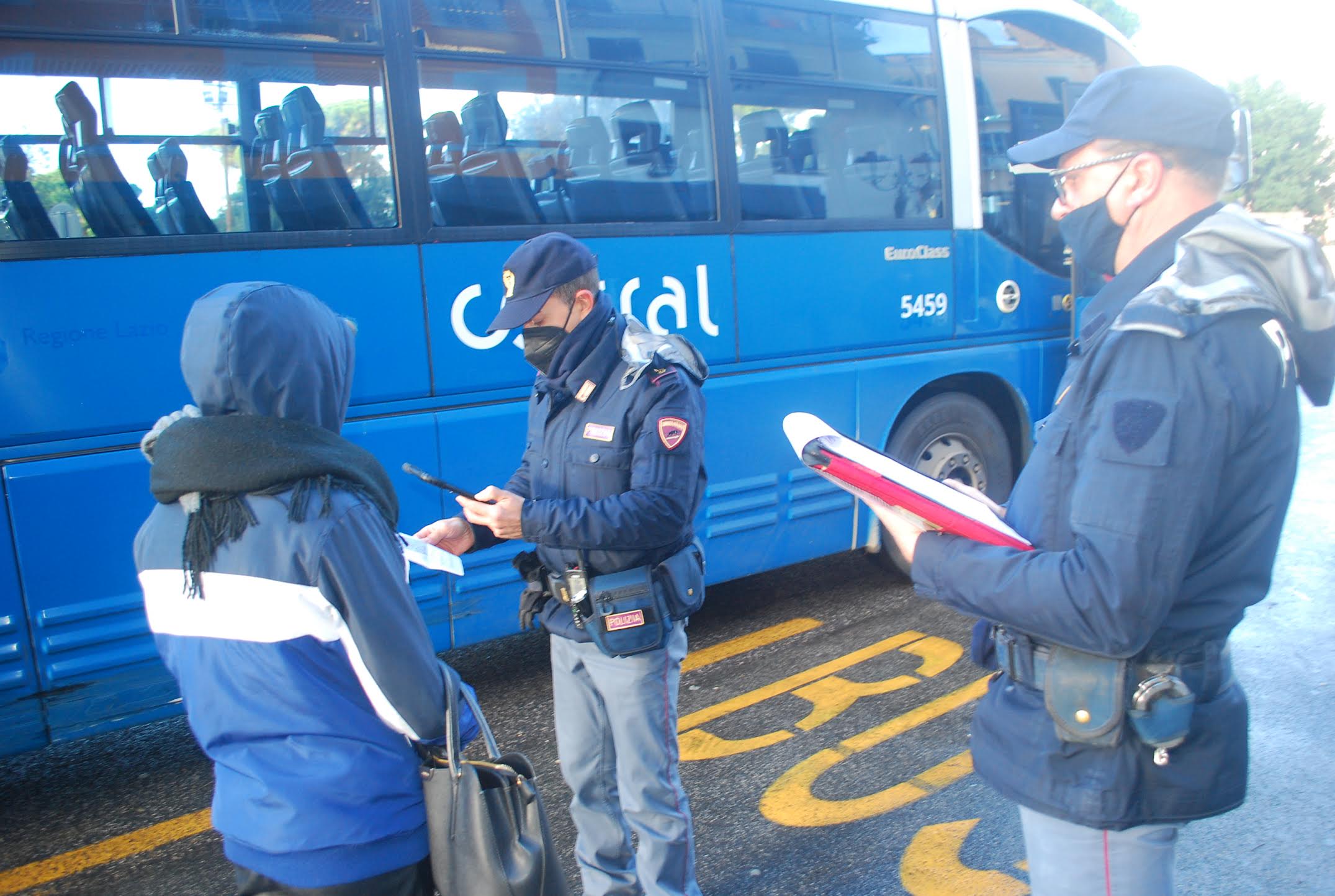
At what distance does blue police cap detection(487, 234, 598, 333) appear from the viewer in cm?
249

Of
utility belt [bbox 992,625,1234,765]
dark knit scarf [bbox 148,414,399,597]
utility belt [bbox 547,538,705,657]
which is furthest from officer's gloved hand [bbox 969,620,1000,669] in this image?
dark knit scarf [bbox 148,414,399,597]

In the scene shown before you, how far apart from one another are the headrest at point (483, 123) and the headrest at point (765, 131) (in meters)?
1.24

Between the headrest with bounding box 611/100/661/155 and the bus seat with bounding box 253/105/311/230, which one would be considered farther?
the headrest with bounding box 611/100/661/155

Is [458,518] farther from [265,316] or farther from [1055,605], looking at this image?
[1055,605]

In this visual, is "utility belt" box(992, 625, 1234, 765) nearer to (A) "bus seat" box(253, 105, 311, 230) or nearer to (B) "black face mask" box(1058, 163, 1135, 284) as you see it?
(B) "black face mask" box(1058, 163, 1135, 284)

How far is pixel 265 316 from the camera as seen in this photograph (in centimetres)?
154

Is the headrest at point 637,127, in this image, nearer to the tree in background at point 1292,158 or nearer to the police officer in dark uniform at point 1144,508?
the police officer in dark uniform at point 1144,508

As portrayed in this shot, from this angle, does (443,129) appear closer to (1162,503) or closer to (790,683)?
(790,683)

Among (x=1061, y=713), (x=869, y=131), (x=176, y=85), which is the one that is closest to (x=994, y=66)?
(x=869, y=131)

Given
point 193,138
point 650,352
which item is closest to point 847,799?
point 650,352

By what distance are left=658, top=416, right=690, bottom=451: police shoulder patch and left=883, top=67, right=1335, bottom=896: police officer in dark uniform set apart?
0.83 m

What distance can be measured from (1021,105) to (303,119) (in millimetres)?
4156

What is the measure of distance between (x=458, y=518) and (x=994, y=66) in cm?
468

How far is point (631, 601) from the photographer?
7.95 feet
